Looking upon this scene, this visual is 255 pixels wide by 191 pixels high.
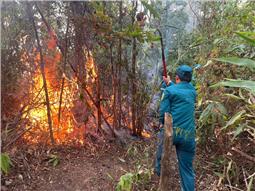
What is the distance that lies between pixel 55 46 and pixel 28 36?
47 cm

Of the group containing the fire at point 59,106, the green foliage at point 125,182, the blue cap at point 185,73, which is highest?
the blue cap at point 185,73

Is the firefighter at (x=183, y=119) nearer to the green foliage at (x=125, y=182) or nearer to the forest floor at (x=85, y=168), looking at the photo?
the forest floor at (x=85, y=168)

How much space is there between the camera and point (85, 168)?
4.24 m

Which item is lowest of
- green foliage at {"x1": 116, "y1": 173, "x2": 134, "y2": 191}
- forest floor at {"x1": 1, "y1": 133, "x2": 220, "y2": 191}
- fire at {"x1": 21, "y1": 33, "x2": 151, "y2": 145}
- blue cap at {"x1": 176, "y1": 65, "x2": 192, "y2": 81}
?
forest floor at {"x1": 1, "y1": 133, "x2": 220, "y2": 191}

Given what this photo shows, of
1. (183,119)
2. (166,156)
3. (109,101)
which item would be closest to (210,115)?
(183,119)

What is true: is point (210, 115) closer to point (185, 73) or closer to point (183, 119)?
point (183, 119)

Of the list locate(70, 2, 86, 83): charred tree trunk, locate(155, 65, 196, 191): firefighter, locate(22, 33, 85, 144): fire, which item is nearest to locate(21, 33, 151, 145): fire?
locate(22, 33, 85, 144): fire

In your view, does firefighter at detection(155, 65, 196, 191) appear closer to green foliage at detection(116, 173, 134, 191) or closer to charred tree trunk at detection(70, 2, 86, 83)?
green foliage at detection(116, 173, 134, 191)

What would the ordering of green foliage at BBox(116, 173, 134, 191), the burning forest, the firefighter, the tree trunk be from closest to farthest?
the tree trunk, green foliage at BBox(116, 173, 134, 191), the firefighter, the burning forest

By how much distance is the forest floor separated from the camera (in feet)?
12.5

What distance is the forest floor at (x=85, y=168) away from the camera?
380cm

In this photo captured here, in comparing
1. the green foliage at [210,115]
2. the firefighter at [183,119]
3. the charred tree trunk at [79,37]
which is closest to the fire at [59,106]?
the charred tree trunk at [79,37]

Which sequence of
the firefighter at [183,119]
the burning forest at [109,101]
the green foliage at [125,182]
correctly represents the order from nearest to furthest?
1. the green foliage at [125,182]
2. the firefighter at [183,119]
3. the burning forest at [109,101]

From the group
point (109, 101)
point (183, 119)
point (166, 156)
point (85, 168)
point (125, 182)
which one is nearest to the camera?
point (166, 156)
